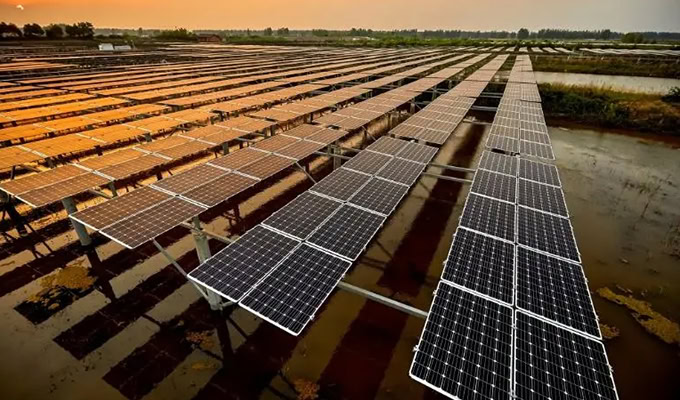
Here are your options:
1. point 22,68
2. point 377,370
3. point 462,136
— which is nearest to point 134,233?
point 377,370

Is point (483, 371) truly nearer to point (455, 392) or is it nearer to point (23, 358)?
point (455, 392)

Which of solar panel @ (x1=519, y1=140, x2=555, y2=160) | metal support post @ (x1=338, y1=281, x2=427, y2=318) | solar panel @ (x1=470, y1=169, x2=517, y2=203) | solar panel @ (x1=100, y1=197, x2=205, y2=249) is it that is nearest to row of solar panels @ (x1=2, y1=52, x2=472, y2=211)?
solar panel @ (x1=100, y1=197, x2=205, y2=249)

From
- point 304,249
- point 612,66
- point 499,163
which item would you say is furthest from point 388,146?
point 612,66

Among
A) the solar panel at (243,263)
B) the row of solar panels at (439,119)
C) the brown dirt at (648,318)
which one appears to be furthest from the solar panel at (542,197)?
the solar panel at (243,263)

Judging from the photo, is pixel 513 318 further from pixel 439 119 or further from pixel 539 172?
pixel 439 119

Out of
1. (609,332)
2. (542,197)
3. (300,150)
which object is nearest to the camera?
(609,332)

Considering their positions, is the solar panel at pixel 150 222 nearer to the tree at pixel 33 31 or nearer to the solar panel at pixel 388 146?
the solar panel at pixel 388 146

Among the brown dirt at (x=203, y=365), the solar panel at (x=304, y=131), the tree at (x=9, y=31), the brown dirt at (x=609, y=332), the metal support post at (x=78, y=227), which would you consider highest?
the tree at (x=9, y=31)
